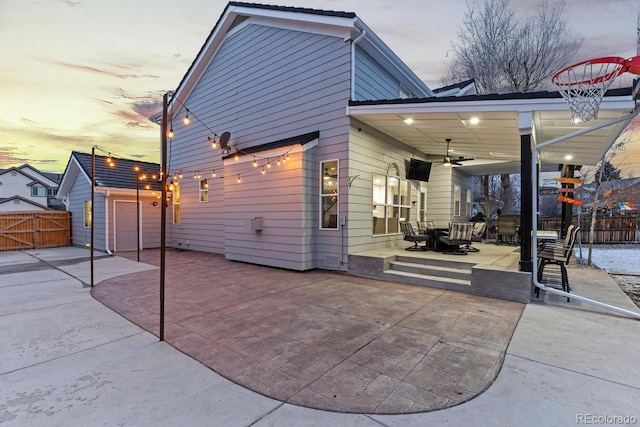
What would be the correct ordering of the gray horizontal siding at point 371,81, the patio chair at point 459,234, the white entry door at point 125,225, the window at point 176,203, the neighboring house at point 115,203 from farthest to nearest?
the window at point 176,203, the white entry door at point 125,225, the neighboring house at point 115,203, the gray horizontal siding at point 371,81, the patio chair at point 459,234

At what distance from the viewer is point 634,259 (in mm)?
9609

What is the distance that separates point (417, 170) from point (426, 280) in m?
4.37

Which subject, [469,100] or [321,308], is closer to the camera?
[321,308]

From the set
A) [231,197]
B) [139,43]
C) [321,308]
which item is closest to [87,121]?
[139,43]

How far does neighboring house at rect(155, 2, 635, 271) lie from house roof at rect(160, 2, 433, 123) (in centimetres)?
3

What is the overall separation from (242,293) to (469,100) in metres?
5.29

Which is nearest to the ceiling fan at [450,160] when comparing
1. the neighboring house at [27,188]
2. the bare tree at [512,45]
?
the bare tree at [512,45]

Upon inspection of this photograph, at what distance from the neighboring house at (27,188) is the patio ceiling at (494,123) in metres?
29.7

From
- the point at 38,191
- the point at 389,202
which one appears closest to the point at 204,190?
the point at 389,202

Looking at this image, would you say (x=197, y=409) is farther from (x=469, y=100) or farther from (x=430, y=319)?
(x=469, y=100)

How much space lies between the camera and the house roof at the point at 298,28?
666 centimetres

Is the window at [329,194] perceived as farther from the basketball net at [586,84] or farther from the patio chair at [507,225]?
the patio chair at [507,225]

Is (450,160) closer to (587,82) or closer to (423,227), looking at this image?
(423,227)

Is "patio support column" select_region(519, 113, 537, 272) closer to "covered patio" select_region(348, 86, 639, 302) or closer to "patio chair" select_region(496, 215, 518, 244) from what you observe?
"covered patio" select_region(348, 86, 639, 302)
